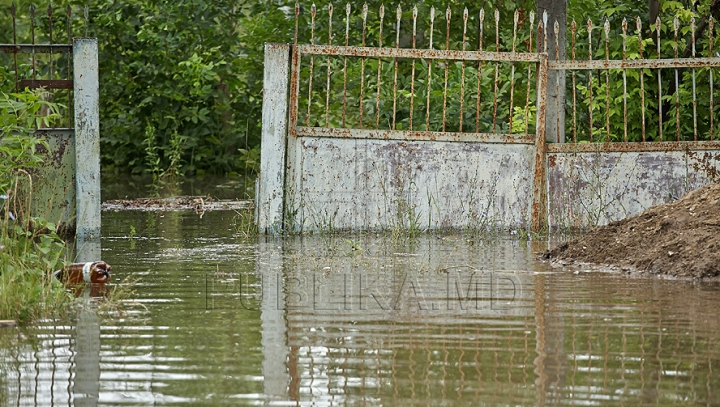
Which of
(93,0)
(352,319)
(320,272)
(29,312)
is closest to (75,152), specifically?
(320,272)

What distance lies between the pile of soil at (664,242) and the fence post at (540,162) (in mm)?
1957

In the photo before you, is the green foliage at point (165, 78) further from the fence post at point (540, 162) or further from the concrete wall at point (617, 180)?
the concrete wall at point (617, 180)

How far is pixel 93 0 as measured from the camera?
1830cm

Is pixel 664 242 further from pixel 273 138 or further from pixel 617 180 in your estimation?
pixel 273 138

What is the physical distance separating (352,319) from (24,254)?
81.7 inches

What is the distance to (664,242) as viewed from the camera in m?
7.61

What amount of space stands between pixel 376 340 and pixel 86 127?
5.13 meters

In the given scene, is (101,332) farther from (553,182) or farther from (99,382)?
(553,182)

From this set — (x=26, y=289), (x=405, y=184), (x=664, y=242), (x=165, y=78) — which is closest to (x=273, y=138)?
(x=405, y=184)

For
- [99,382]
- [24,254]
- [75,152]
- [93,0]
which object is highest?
[93,0]

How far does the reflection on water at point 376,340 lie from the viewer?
410 centimetres

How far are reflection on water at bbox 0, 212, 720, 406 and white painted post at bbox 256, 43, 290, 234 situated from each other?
206 centimetres

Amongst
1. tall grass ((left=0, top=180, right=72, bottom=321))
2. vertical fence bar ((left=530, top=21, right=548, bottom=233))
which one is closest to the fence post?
vertical fence bar ((left=530, top=21, right=548, bottom=233))

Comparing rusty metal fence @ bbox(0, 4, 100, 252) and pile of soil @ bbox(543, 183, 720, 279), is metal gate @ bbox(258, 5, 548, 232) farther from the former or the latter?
pile of soil @ bbox(543, 183, 720, 279)
